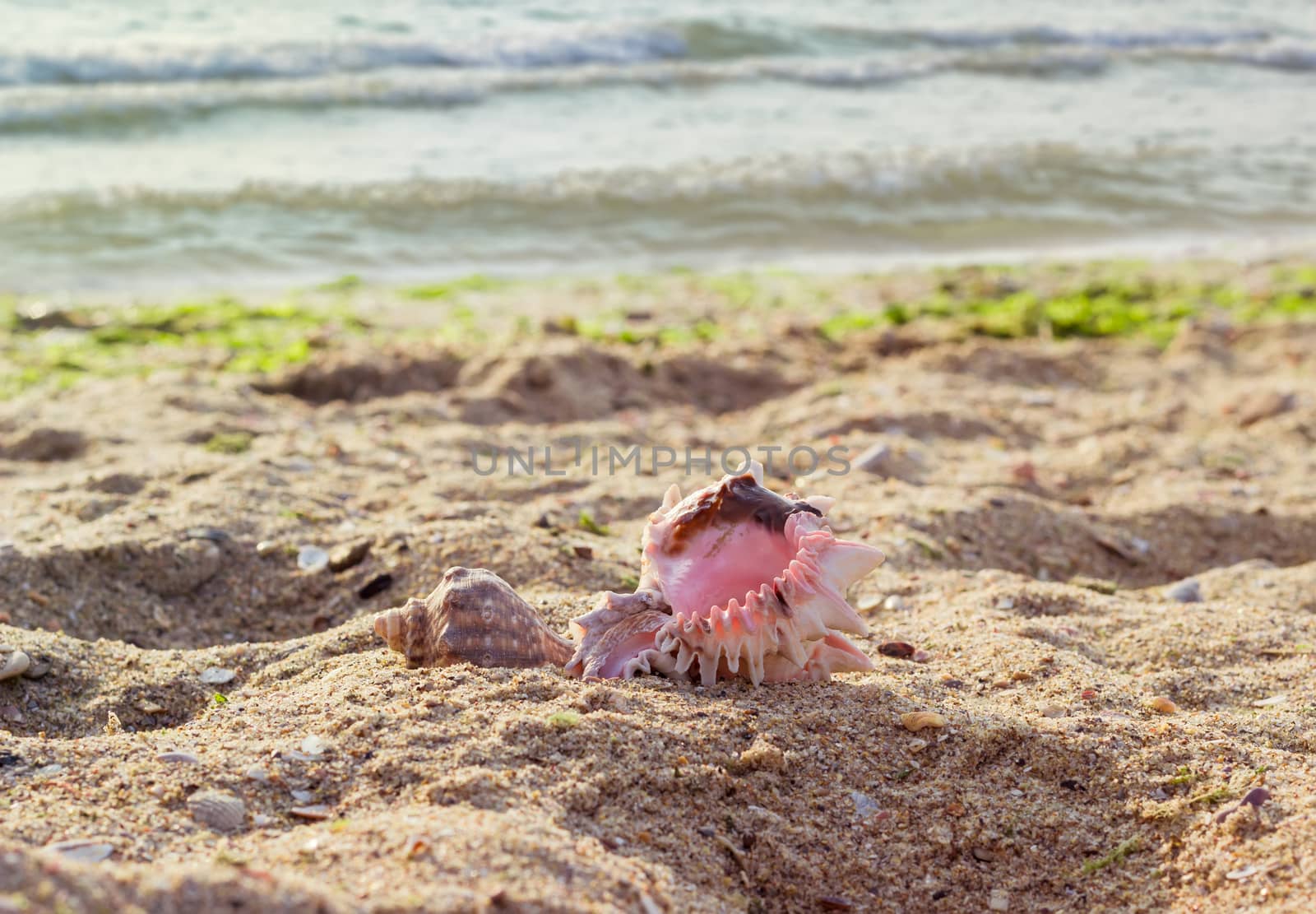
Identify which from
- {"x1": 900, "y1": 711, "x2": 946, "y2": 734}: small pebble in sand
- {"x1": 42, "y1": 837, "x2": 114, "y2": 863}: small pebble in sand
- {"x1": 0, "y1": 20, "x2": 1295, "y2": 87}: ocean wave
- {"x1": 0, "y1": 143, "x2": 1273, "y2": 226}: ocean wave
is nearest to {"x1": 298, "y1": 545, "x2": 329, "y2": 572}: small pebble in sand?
{"x1": 42, "y1": 837, "x2": 114, "y2": 863}: small pebble in sand

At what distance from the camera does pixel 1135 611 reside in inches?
129

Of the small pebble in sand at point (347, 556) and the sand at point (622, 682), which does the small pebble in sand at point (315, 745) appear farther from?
the small pebble in sand at point (347, 556)

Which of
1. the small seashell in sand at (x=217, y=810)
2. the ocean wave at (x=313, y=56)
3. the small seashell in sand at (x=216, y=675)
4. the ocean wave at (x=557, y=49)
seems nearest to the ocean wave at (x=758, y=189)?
the ocean wave at (x=313, y=56)

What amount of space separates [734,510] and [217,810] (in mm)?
1135

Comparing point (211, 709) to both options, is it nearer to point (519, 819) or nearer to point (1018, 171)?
point (519, 819)

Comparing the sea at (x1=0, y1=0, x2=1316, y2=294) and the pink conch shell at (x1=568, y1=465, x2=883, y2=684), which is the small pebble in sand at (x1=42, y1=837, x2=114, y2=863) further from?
the sea at (x1=0, y1=0, x2=1316, y2=294)

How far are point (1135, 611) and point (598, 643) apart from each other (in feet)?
5.55

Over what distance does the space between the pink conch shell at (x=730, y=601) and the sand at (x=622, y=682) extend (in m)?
0.08

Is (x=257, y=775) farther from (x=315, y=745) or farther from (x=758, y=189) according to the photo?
(x=758, y=189)

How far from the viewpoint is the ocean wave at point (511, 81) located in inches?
454

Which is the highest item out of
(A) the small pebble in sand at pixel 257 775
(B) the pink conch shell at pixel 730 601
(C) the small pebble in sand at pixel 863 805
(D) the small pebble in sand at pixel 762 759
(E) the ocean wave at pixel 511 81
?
(E) the ocean wave at pixel 511 81

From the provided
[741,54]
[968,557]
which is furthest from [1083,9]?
[968,557]

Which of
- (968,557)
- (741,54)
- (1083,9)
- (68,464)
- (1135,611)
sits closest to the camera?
(1135,611)

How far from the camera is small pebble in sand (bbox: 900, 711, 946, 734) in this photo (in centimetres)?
238
